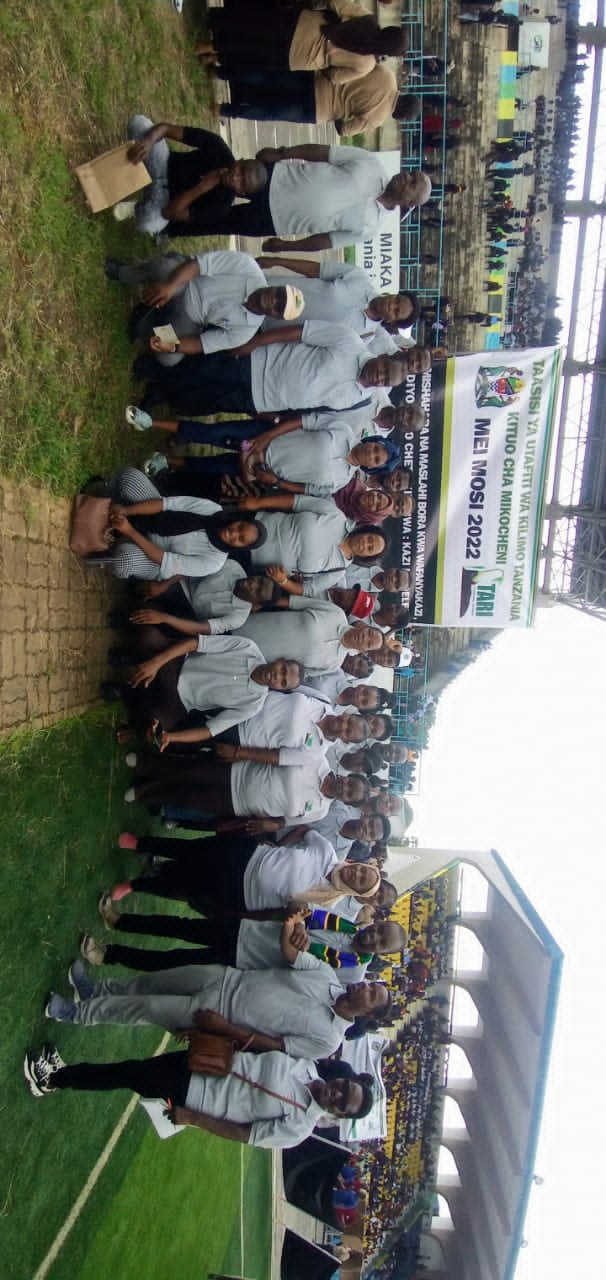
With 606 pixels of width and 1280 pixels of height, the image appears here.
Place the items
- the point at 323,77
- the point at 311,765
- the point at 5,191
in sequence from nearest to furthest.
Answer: the point at 5,191 < the point at 323,77 < the point at 311,765

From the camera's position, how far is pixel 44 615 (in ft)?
13.4

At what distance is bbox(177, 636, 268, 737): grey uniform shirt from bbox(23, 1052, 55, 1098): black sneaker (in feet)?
6.05

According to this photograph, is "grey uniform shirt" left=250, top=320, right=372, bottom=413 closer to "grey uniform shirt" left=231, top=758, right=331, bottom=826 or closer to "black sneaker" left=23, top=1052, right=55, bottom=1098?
"grey uniform shirt" left=231, top=758, right=331, bottom=826

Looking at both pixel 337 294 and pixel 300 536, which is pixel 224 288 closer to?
pixel 337 294

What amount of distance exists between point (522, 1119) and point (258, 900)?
39.1 feet

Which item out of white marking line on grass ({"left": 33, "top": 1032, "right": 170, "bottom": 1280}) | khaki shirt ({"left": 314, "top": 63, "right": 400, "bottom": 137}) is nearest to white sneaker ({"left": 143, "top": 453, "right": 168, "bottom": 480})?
khaki shirt ({"left": 314, "top": 63, "right": 400, "bottom": 137})

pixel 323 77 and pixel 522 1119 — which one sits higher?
pixel 323 77

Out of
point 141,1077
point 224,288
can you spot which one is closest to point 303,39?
point 224,288

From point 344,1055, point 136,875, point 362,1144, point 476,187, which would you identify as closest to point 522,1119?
point 362,1144

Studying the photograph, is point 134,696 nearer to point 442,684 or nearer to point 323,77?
point 323,77

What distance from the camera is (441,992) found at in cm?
1808

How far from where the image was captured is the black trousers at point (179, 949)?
4879mm

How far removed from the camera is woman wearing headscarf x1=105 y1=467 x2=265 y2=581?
173 inches

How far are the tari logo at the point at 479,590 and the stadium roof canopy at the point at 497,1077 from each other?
26.3 feet
